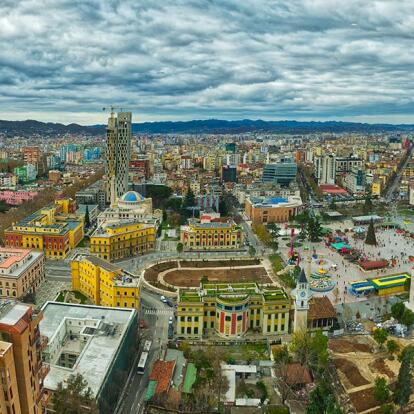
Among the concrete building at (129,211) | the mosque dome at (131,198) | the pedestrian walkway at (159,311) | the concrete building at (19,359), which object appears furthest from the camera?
the mosque dome at (131,198)

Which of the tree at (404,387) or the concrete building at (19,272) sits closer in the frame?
the tree at (404,387)

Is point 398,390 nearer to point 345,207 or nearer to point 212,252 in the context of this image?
point 212,252

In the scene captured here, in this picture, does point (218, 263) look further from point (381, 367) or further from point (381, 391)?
point (381, 391)

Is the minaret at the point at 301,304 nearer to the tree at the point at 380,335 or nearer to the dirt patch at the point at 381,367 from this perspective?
the tree at the point at 380,335

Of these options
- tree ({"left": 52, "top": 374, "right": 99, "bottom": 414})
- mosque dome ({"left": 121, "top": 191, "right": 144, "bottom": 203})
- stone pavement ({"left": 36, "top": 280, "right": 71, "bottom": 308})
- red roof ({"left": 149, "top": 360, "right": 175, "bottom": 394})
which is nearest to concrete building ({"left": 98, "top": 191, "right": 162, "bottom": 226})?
mosque dome ({"left": 121, "top": 191, "right": 144, "bottom": 203})

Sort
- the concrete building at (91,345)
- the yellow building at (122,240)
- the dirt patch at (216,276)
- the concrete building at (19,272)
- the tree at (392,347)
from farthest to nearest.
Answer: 1. the yellow building at (122,240)
2. the dirt patch at (216,276)
3. the concrete building at (19,272)
4. the tree at (392,347)
5. the concrete building at (91,345)

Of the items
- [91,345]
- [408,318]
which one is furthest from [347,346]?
[91,345]

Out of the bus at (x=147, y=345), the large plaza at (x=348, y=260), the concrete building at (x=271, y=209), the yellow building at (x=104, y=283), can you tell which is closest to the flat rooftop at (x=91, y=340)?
the bus at (x=147, y=345)
